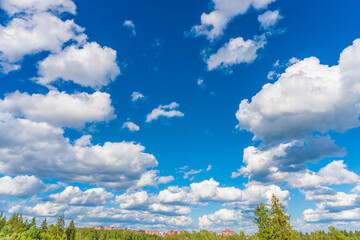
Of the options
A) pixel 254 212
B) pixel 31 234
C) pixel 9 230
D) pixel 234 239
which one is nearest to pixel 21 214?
pixel 9 230

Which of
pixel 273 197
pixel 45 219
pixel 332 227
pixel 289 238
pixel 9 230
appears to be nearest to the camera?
pixel 289 238

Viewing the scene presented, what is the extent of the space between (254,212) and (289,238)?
8.26 meters

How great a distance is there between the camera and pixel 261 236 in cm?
4647

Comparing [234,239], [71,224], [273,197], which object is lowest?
[234,239]

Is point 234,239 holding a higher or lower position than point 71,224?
lower

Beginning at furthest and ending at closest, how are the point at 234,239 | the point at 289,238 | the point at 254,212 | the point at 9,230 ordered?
the point at 234,239 → the point at 9,230 → the point at 254,212 → the point at 289,238

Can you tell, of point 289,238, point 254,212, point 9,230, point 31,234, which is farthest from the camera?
point 9,230

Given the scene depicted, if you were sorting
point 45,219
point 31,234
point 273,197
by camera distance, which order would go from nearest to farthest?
point 273,197 < point 31,234 < point 45,219

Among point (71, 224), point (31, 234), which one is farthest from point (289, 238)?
point (71, 224)

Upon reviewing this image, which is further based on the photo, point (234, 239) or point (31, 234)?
point (234, 239)

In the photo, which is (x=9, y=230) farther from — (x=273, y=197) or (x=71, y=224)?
(x=273, y=197)

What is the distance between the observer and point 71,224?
147000 millimetres

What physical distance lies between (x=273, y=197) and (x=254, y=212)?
5817 millimetres

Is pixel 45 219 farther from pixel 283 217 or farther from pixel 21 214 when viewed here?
pixel 283 217
